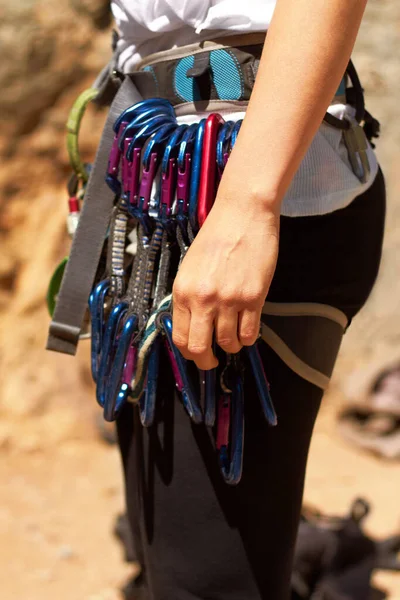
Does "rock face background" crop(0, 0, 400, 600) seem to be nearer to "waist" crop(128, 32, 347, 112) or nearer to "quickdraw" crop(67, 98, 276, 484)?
"quickdraw" crop(67, 98, 276, 484)

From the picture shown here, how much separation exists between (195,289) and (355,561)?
1353 millimetres

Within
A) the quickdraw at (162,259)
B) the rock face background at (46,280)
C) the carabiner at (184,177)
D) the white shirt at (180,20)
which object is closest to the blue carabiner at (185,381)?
the quickdraw at (162,259)

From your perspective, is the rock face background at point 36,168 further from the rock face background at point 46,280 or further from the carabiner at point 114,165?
the carabiner at point 114,165

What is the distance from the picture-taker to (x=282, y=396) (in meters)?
0.88

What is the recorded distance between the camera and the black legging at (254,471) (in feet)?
2.86

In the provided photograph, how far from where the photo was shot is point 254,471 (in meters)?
0.88

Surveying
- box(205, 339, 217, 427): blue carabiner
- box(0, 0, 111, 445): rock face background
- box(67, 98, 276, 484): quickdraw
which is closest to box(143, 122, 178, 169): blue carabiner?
box(67, 98, 276, 484): quickdraw

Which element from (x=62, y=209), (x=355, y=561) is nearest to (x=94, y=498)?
(x=355, y=561)

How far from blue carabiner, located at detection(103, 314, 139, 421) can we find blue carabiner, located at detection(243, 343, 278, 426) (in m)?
0.14

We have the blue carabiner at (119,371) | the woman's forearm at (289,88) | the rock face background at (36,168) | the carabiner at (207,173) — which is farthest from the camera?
the rock face background at (36,168)

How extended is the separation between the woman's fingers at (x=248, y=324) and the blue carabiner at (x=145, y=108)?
11.5 inches

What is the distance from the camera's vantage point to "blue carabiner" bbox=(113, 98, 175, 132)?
872 millimetres

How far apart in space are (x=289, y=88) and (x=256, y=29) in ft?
0.56

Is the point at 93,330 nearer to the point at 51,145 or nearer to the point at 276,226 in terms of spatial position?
the point at 276,226
